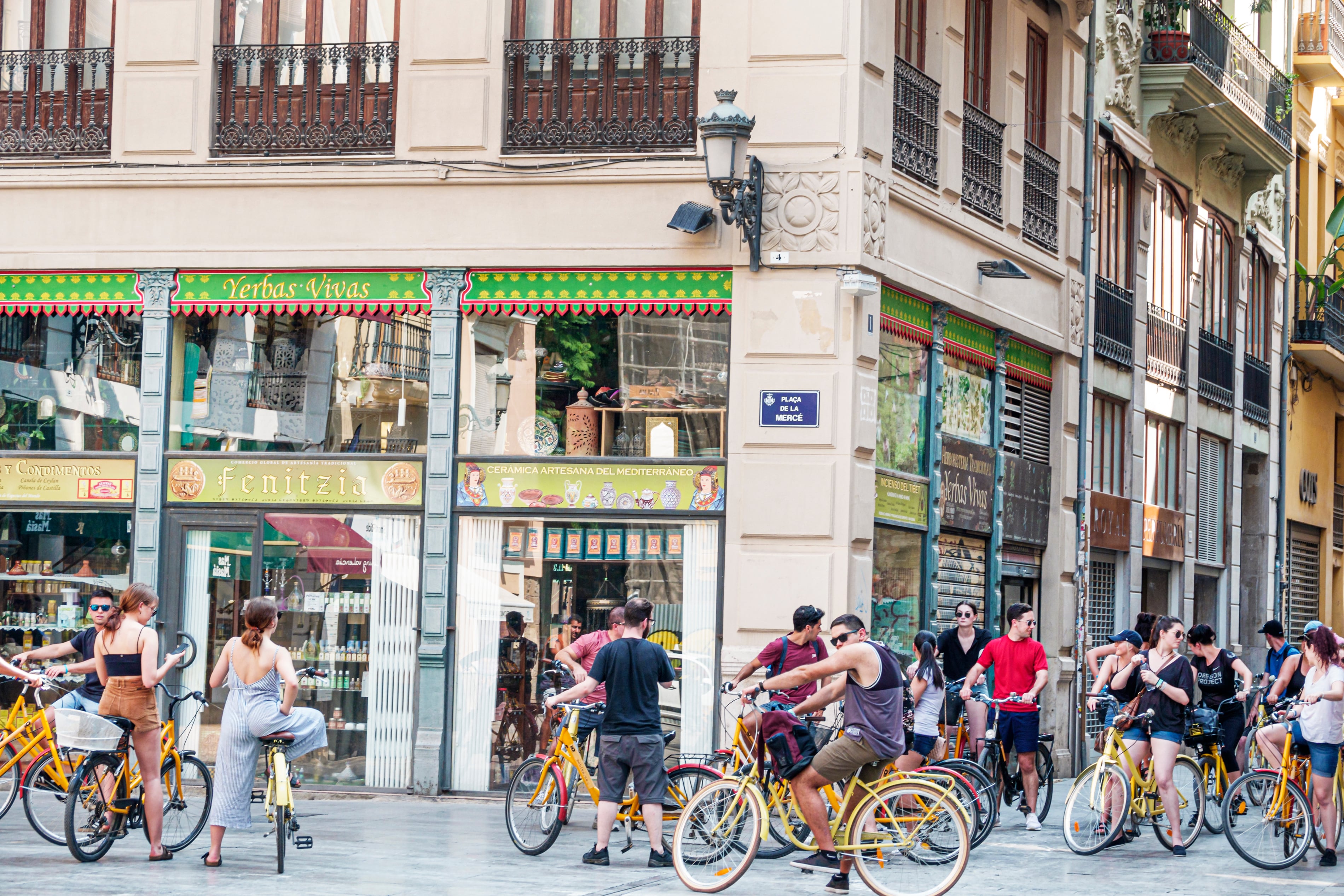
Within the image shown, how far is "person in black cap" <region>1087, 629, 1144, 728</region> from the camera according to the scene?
44.4 feet

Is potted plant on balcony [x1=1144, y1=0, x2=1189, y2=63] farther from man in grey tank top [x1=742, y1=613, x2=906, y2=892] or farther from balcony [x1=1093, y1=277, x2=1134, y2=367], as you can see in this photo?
man in grey tank top [x1=742, y1=613, x2=906, y2=892]

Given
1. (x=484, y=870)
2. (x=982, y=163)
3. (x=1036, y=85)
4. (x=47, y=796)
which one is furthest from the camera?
(x=1036, y=85)

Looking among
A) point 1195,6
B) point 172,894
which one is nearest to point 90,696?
point 172,894

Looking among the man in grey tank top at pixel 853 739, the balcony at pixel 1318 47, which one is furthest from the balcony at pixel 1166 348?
the man in grey tank top at pixel 853 739

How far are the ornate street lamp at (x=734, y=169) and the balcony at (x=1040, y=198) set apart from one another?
4.63m

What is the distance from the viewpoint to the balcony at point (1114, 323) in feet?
69.6

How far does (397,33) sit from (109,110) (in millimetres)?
2664

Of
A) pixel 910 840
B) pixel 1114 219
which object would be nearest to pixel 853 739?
pixel 910 840

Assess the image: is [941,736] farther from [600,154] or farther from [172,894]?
[172,894]

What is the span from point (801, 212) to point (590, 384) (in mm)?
2253

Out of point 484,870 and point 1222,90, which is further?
point 1222,90

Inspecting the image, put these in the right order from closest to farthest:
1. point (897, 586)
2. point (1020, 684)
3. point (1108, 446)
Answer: point (1020, 684)
point (897, 586)
point (1108, 446)

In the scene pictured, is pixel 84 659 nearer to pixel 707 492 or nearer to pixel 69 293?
pixel 69 293

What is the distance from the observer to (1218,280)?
2614 cm
